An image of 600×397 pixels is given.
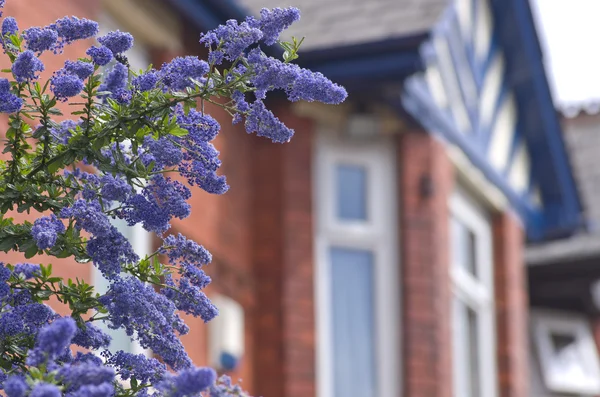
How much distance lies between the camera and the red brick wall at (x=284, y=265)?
33.1 ft

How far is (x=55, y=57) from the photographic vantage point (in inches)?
304

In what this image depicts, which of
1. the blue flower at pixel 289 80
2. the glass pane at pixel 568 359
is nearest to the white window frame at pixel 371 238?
the glass pane at pixel 568 359

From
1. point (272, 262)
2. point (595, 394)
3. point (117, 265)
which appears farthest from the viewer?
point (595, 394)

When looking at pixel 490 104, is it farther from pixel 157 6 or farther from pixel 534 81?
pixel 157 6

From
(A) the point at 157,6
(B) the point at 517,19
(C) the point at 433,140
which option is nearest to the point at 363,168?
(C) the point at 433,140

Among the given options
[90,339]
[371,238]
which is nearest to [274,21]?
[90,339]

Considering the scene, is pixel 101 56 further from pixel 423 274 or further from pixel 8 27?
pixel 423 274

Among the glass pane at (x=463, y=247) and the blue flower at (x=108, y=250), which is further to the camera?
the glass pane at (x=463, y=247)

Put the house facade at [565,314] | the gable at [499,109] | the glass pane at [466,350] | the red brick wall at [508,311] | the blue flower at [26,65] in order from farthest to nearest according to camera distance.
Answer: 1. the house facade at [565,314]
2. the red brick wall at [508,311]
3. the glass pane at [466,350]
4. the gable at [499,109]
5. the blue flower at [26,65]

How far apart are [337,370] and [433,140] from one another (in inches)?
77.7

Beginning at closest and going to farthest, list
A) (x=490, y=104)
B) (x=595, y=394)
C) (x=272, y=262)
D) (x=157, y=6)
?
(x=157, y=6), (x=272, y=262), (x=490, y=104), (x=595, y=394)

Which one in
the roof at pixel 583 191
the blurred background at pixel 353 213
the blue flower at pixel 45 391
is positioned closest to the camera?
the blue flower at pixel 45 391

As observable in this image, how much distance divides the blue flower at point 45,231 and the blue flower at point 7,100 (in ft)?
1.02

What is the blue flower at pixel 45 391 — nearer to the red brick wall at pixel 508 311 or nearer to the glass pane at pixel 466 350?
the glass pane at pixel 466 350
